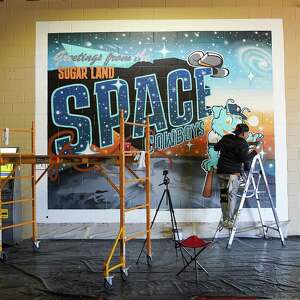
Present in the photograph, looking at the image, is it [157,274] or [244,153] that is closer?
[157,274]

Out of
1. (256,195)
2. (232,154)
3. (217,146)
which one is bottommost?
(256,195)

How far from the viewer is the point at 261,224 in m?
→ 7.34

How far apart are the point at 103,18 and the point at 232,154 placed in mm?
3213

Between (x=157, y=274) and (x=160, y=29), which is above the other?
(x=160, y=29)

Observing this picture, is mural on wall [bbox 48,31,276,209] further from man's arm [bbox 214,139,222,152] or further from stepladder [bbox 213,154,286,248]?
man's arm [bbox 214,139,222,152]

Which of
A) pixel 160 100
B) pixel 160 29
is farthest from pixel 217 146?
pixel 160 29

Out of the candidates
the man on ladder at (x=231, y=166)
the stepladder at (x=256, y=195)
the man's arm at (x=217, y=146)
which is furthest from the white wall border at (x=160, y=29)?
the man's arm at (x=217, y=146)

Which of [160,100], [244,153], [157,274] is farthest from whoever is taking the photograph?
[160,100]

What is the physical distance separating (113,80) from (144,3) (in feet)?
4.73

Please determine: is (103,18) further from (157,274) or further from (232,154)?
(157,274)

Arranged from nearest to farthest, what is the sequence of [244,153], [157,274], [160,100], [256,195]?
[157,274] < [244,153] < [256,195] < [160,100]

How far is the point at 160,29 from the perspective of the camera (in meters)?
7.62

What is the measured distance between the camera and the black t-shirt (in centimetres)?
687

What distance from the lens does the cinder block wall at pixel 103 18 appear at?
7.56 metres
